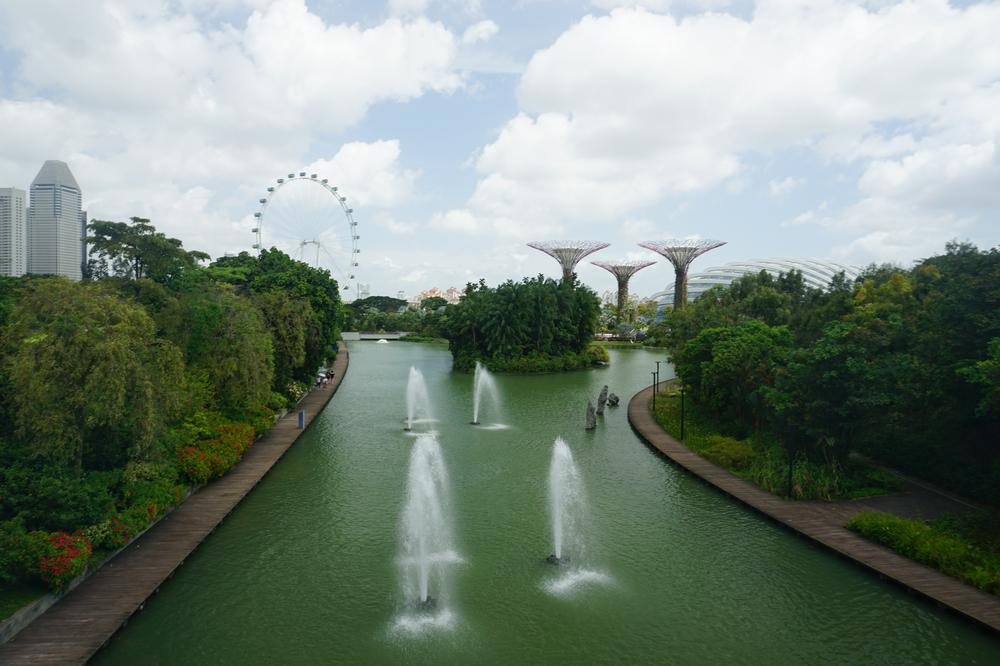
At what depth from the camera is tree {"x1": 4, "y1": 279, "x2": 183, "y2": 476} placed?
13.1 metres

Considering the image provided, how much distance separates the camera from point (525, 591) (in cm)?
1262

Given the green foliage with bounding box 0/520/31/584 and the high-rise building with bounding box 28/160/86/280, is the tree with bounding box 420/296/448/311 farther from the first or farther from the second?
the green foliage with bounding box 0/520/31/584

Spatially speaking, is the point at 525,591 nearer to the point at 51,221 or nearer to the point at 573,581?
the point at 573,581

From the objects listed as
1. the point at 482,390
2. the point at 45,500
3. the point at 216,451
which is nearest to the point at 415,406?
the point at 482,390

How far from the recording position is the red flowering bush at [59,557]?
1112cm

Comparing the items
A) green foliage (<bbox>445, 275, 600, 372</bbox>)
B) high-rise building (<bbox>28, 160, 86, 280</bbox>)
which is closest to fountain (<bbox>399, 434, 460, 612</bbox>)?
green foliage (<bbox>445, 275, 600, 372</bbox>)

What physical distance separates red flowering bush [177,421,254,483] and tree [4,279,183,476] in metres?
2.26

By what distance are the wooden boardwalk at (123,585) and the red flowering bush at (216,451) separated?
46 centimetres

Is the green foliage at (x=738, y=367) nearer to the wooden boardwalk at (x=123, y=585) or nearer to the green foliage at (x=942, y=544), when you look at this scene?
the green foliage at (x=942, y=544)

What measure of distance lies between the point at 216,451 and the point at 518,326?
110 feet

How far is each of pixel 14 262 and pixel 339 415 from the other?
188ft

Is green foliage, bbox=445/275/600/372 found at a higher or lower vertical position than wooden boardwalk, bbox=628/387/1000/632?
higher

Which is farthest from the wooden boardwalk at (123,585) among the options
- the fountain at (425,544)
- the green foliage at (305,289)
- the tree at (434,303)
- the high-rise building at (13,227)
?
the tree at (434,303)

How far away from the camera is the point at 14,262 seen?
6706cm
